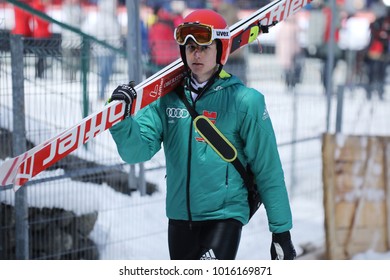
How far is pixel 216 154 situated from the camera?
140 inches

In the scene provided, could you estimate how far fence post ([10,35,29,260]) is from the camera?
5.12m

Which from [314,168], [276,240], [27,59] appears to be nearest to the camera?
[276,240]

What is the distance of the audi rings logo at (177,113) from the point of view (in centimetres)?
362

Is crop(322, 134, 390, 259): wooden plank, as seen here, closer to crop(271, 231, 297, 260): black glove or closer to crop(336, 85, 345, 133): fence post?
crop(336, 85, 345, 133): fence post

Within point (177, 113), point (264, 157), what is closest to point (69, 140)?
point (177, 113)

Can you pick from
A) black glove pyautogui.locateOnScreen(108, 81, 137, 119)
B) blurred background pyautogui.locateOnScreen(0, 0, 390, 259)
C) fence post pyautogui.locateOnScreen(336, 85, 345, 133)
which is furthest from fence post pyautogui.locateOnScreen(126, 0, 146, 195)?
black glove pyautogui.locateOnScreen(108, 81, 137, 119)

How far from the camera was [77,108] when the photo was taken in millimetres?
5703

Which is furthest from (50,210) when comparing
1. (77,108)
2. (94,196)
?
(77,108)

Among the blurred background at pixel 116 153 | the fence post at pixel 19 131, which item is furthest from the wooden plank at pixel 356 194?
the fence post at pixel 19 131

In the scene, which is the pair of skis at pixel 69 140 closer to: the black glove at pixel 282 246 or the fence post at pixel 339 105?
the black glove at pixel 282 246

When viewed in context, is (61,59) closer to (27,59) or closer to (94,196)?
(27,59)

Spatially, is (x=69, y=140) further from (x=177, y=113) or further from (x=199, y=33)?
(x=199, y=33)

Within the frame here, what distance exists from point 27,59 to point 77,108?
61cm

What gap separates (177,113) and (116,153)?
257 cm
